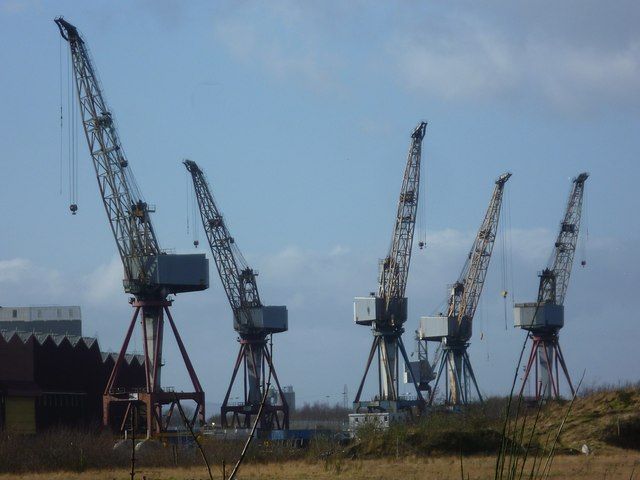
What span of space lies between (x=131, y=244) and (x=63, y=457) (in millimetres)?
46418

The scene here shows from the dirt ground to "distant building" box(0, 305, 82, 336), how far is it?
83.6 metres

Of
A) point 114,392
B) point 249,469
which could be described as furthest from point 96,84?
point 249,469

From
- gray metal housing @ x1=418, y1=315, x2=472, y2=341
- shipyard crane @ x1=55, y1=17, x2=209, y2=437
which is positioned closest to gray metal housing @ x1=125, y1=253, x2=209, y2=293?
shipyard crane @ x1=55, y1=17, x2=209, y2=437

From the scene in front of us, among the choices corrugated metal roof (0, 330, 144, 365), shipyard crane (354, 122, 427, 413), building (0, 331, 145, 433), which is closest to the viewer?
building (0, 331, 145, 433)

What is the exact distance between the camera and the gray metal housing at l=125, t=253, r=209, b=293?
10362 cm

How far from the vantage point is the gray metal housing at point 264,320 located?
13488cm

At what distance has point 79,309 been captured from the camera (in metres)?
142

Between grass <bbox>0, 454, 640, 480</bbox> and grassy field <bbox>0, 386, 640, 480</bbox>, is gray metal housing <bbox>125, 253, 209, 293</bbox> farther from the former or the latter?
grass <bbox>0, 454, 640, 480</bbox>

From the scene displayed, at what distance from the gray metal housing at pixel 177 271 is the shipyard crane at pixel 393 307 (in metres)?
32.9

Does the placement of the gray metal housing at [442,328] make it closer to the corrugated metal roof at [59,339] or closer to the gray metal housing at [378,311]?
the gray metal housing at [378,311]

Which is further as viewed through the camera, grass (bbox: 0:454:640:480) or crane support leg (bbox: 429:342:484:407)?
crane support leg (bbox: 429:342:484:407)

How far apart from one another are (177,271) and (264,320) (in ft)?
104

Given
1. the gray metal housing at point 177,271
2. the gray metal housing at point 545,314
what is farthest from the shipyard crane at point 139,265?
the gray metal housing at point 545,314

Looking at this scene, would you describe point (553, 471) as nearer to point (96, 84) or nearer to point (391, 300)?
point (96, 84)
